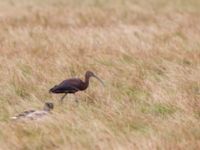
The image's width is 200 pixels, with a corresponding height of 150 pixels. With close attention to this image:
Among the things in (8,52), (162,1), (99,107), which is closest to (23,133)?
(99,107)

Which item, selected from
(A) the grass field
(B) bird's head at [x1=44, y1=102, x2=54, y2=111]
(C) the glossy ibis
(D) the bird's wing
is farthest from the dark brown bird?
(C) the glossy ibis

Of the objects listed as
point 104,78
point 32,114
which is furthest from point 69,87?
point 104,78

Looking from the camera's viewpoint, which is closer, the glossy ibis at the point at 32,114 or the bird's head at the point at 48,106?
the glossy ibis at the point at 32,114

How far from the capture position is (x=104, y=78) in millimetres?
9070

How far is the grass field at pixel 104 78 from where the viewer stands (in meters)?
6.31

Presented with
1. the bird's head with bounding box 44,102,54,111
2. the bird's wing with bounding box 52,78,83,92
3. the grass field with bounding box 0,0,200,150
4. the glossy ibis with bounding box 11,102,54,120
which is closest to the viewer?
the grass field with bounding box 0,0,200,150

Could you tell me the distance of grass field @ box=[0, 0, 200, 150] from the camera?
6309 mm

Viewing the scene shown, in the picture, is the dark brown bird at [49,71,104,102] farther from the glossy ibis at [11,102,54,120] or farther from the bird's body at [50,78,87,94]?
the glossy ibis at [11,102,54,120]

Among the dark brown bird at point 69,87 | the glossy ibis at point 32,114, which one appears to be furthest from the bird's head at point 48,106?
the dark brown bird at point 69,87

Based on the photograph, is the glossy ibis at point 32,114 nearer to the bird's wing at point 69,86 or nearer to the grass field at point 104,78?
the grass field at point 104,78

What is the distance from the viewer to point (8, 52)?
430 inches

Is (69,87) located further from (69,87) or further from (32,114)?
(32,114)

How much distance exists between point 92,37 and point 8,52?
2.19 m

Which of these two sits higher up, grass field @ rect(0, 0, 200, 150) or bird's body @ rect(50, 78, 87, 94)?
bird's body @ rect(50, 78, 87, 94)
